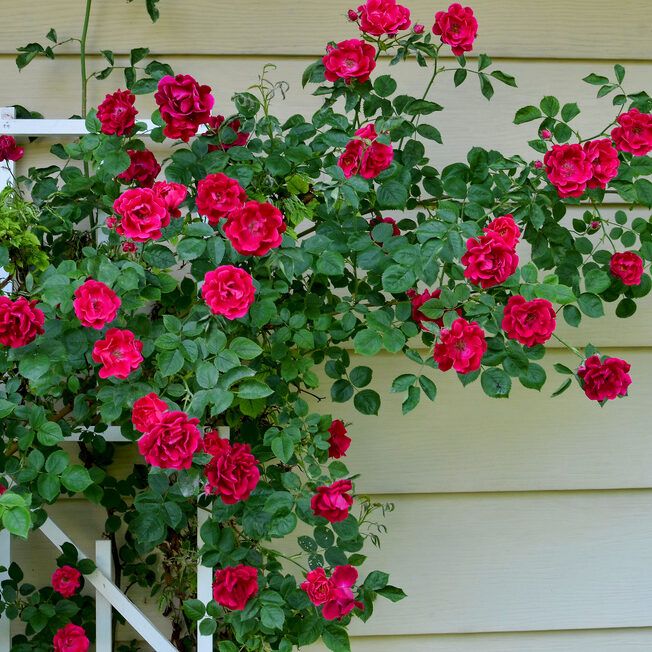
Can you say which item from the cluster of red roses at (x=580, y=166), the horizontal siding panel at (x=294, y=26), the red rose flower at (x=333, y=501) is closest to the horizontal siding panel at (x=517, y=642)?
the red rose flower at (x=333, y=501)

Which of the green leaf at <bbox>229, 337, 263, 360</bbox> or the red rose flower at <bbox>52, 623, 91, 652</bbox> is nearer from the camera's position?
the green leaf at <bbox>229, 337, 263, 360</bbox>

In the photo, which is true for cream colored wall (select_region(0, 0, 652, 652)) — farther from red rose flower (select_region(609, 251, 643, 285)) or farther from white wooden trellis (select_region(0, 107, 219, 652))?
red rose flower (select_region(609, 251, 643, 285))

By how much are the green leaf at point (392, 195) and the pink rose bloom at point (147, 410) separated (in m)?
0.46

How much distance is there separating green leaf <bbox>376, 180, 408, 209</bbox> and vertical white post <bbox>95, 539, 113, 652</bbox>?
28.1 inches

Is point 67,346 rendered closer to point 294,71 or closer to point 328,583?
point 328,583

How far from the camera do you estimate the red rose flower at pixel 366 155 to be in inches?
45.4

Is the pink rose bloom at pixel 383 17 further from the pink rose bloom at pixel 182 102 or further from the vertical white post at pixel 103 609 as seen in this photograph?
the vertical white post at pixel 103 609

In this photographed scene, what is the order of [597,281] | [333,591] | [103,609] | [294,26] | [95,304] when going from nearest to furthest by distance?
1. [95,304]
2. [333,591]
3. [597,281]
4. [103,609]
5. [294,26]

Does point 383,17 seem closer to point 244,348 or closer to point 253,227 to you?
point 253,227

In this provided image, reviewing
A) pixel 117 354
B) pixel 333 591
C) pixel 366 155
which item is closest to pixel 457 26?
pixel 366 155

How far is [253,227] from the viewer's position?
105cm

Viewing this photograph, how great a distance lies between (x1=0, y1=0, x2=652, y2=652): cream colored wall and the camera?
1513 millimetres

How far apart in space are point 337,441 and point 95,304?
47 centimetres

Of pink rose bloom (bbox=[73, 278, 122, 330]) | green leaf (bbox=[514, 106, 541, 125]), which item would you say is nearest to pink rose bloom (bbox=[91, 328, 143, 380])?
pink rose bloom (bbox=[73, 278, 122, 330])
